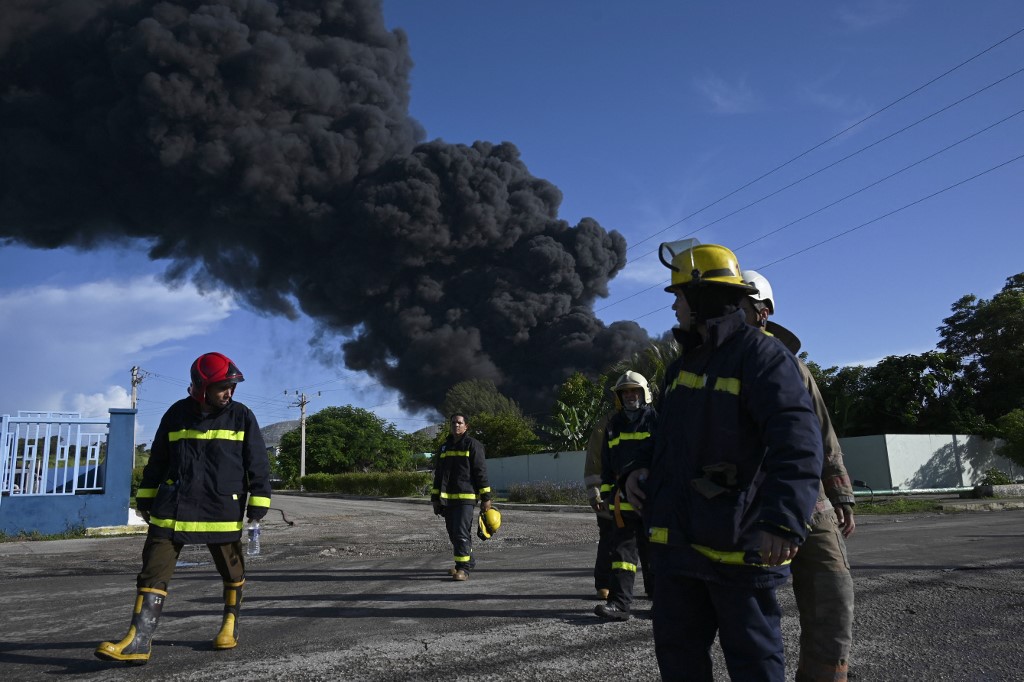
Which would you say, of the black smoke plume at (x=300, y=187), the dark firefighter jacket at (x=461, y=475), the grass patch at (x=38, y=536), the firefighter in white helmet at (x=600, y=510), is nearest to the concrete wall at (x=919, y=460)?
the dark firefighter jacket at (x=461, y=475)

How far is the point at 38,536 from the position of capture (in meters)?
12.3

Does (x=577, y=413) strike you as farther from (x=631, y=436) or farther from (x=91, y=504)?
(x=631, y=436)

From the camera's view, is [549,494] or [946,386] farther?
[946,386]

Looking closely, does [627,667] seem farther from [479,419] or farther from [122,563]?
[479,419]

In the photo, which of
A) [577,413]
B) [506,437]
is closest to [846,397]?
[577,413]

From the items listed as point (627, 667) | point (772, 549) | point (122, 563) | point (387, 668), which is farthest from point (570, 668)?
point (122, 563)

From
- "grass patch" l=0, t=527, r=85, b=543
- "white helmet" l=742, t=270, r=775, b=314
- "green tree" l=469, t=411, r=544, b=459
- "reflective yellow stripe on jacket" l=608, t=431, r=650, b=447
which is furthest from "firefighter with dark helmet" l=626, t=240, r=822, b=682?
"green tree" l=469, t=411, r=544, b=459

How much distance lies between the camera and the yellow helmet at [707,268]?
241 cm

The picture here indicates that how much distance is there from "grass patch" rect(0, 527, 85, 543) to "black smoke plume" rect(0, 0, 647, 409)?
43530mm

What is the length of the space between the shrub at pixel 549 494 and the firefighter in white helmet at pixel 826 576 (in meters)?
20.6

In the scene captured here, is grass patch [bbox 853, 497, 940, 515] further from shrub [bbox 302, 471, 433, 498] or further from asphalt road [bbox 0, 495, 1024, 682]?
shrub [bbox 302, 471, 433, 498]

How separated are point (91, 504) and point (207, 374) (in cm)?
1116

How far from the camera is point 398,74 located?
6969 cm

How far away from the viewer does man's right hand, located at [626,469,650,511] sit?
8.78 ft
